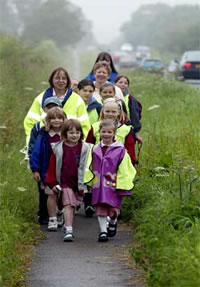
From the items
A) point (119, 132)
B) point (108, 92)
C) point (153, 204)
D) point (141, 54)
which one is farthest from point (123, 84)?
point (141, 54)

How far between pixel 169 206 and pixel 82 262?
1020mm

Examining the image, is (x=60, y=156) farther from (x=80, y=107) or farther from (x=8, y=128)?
(x=8, y=128)

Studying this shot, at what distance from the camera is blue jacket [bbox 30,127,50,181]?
11.1m

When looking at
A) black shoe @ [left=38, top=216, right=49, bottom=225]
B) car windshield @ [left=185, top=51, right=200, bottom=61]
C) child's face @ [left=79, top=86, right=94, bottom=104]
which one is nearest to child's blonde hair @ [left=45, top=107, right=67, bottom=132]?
black shoe @ [left=38, top=216, right=49, bottom=225]

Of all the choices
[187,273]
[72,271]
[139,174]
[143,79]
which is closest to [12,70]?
[143,79]

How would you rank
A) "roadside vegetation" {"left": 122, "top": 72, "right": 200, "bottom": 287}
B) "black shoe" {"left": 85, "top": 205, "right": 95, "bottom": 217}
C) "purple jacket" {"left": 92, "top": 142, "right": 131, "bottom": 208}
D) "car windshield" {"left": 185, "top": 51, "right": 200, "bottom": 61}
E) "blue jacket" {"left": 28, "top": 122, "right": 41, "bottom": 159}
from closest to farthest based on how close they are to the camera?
"roadside vegetation" {"left": 122, "top": 72, "right": 200, "bottom": 287} → "purple jacket" {"left": 92, "top": 142, "right": 131, "bottom": 208} → "blue jacket" {"left": 28, "top": 122, "right": 41, "bottom": 159} → "black shoe" {"left": 85, "top": 205, "right": 95, "bottom": 217} → "car windshield" {"left": 185, "top": 51, "right": 200, "bottom": 61}

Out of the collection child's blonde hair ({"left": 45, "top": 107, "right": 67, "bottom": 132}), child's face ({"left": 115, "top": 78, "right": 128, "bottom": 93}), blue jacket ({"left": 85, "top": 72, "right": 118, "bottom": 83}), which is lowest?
child's blonde hair ({"left": 45, "top": 107, "right": 67, "bottom": 132})

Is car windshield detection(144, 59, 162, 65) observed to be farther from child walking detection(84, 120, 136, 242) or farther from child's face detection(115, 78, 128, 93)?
child walking detection(84, 120, 136, 242)

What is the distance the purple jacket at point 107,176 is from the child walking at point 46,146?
2.57ft

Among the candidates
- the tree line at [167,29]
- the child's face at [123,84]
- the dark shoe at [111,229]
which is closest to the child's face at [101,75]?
the child's face at [123,84]

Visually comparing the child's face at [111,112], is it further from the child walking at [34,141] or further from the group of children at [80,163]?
the child walking at [34,141]

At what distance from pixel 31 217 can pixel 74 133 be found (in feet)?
4.79

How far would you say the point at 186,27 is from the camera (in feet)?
338

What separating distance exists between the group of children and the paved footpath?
0.19 meters
